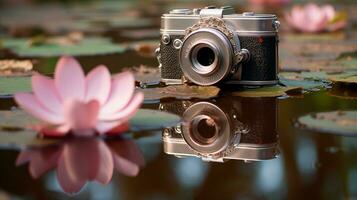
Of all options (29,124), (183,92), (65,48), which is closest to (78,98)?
(29,124)

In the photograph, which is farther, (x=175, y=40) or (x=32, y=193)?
(x=175, y=40)

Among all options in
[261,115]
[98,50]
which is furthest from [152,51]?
[261,115]

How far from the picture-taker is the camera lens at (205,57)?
1283mm

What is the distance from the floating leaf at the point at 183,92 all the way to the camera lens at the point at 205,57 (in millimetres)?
51

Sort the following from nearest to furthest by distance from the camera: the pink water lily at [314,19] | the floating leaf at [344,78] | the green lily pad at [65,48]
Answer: the floating leaf at [344,78] < the green lily pad at [65,48] < the pink water lily at [314,19]

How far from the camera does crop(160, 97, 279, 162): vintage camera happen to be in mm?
877

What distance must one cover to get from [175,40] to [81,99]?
0.44m

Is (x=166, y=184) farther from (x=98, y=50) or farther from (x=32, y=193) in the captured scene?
(x=98, y=50)

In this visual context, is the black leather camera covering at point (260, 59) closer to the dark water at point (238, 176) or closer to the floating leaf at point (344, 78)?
the floating leaf at point (344, 78)

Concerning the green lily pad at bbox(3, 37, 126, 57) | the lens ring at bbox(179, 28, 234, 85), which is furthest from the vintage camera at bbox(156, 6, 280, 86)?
the green lily pad at bbox(3, 37, 126, 57)

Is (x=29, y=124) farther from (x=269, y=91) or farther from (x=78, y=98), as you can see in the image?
(x=269, y=91)

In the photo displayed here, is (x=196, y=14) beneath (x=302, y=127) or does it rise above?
above

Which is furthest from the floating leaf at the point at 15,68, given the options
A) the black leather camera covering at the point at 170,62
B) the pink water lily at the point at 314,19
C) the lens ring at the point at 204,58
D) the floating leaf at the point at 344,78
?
the pink water lily at the point at 314,19

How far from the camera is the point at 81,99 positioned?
3.00ft
